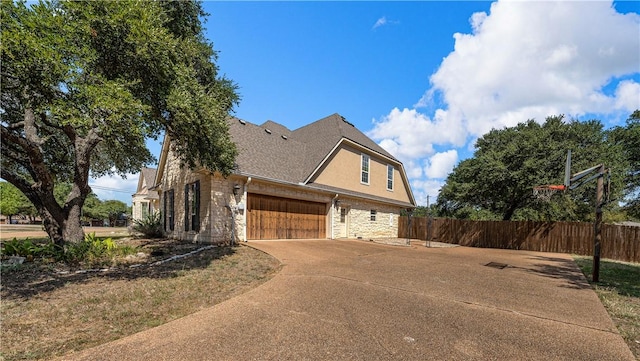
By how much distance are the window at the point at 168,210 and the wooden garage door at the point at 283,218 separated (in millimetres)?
5178

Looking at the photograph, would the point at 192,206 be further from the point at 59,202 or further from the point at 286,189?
the point at 59,202

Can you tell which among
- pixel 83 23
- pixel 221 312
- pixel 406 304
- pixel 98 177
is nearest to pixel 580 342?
pixel 406 304

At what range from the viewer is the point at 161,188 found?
56.8 feet

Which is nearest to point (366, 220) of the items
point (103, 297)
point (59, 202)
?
point (103, 297)

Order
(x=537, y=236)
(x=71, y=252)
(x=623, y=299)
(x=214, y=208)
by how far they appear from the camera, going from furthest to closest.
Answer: (x=537, y=236), (x=214, y=208), (x=71, y=252), (x=623, y=299)

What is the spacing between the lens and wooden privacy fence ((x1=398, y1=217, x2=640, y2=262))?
13.8m

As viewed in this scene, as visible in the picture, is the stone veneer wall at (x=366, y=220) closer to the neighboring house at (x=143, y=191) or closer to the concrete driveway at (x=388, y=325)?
the concrete driveway at (x=388, y=325)

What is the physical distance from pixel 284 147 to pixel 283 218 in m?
4.35

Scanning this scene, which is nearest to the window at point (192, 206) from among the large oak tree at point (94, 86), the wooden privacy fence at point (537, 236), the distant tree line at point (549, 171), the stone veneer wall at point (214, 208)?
the stone veneer wall at point (214, 208)

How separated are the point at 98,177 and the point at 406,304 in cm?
1738

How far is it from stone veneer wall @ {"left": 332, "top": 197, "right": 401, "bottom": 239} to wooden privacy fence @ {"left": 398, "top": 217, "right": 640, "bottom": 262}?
1.60 meters

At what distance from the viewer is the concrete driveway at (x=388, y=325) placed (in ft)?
11.2

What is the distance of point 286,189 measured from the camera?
1413cm

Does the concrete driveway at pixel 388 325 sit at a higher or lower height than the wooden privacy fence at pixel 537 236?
higher
